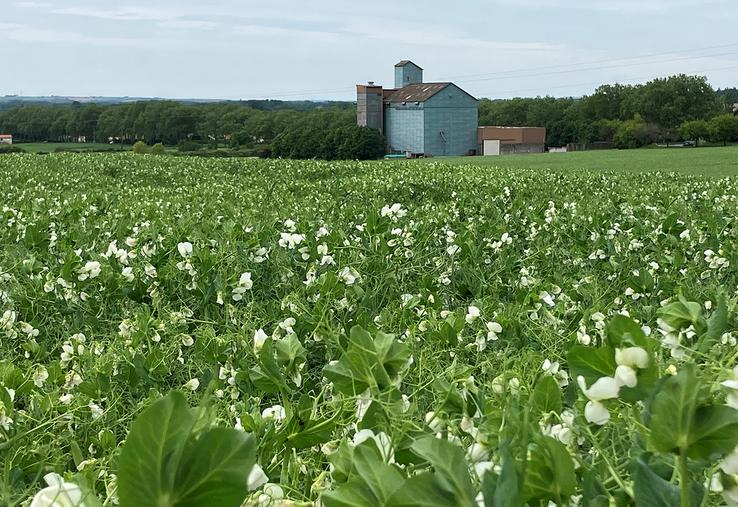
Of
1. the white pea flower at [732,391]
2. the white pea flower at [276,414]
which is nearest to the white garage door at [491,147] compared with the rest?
the white pea flower at [276,414]

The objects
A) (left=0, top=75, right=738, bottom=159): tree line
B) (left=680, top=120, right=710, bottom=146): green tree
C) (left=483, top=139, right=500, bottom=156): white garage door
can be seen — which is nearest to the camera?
(left=680, top=120, right=710, bottom=146): green tree

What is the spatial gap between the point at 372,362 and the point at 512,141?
7037cm

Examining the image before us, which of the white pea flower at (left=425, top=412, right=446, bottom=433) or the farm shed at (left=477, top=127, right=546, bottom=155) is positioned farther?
the farm shed at (left=477, top=127, right=546, bottom=155)

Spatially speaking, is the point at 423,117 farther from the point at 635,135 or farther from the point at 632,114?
the point at 632,114

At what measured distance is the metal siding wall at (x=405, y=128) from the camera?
6819cm

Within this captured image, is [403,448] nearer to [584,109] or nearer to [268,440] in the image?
[268,440]

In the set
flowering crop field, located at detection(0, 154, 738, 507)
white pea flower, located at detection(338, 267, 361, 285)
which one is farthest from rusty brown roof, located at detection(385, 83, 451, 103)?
white pea flower, located at detection(338, 267, 361, 285)

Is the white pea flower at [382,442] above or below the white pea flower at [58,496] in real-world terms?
below

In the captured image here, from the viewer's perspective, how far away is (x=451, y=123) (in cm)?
7038

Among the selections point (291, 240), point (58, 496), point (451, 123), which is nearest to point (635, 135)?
point (451, 123)

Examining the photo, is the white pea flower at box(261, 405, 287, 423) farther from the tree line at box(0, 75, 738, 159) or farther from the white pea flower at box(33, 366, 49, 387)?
the tree line at box(0, 75, 738, 159)

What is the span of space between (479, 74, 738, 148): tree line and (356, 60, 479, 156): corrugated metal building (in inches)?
474

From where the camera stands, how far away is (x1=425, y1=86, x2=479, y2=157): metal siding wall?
68.2 meters

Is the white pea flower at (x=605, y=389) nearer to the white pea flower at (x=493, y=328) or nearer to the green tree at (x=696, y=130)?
the white pea flower at (x=493, y=328)
